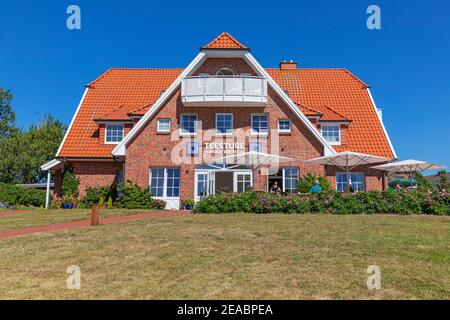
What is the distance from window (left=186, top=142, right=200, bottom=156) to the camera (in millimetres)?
22344

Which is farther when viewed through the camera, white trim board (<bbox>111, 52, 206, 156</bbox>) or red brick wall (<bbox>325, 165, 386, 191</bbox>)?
red brick wall (<bbox>325, 165, 386, 191</bbox>)

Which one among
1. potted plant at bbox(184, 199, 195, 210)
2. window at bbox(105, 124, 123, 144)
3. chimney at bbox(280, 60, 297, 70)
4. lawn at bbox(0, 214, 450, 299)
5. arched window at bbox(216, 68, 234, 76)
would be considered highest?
chimney at bbox(280, 60, 297, 70)

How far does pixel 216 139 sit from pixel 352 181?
9129 millimetres

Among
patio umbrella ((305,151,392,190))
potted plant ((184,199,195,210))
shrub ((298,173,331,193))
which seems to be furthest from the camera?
potted plant ((184,199,195,210))

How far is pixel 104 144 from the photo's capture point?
23906 mm

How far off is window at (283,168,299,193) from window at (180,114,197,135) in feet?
20.3

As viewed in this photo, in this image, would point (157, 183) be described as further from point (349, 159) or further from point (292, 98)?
point (292, 98)

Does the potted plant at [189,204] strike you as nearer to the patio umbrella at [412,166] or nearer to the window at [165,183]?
the window at [165,183]

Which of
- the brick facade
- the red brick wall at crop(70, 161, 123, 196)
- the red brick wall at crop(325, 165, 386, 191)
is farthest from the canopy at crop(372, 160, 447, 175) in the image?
the red brick wall at crop(70, 161, 123, 196)

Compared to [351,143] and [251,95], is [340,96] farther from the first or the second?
[251,95]

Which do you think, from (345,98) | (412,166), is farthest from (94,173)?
(412,166)

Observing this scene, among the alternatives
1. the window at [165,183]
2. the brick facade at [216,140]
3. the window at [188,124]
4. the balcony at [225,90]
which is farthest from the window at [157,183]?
the balcony at [225,90]

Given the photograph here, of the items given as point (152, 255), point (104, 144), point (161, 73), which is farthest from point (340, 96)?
point (152, 255)

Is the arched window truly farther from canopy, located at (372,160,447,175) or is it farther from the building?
canopy, located at (372,160,447,175)
